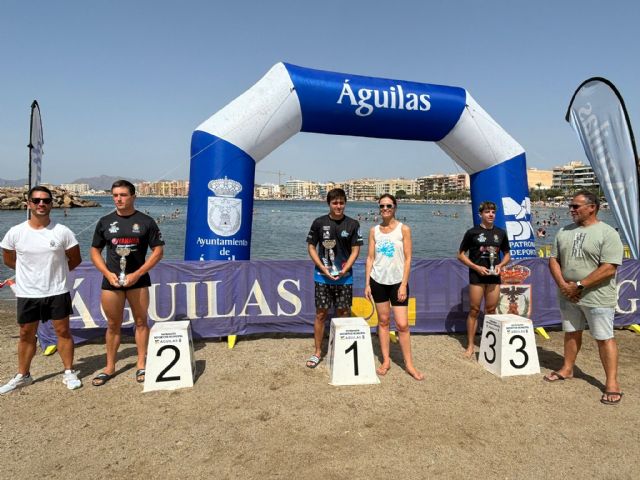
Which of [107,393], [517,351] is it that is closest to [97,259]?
[107,393]

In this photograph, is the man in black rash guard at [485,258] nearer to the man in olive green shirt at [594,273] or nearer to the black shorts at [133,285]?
the man in olive green shirt at [594,273]

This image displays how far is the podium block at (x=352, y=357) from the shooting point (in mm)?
3873

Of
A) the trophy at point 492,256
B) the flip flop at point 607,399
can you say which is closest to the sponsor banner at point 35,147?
the trophy at point 492,256

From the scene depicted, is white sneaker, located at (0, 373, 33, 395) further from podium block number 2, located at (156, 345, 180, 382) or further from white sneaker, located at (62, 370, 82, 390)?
podium block number 2, located at (156, 345, 180, 382)

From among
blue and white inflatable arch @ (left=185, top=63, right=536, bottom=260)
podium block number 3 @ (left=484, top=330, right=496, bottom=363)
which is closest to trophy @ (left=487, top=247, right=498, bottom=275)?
podium block number 3 @ (left=484, top=330, right=496, bottom=363)

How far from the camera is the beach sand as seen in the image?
8.35ft

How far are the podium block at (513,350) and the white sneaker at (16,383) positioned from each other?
15.9ft

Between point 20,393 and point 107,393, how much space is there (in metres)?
0.82

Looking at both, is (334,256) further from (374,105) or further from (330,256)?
(374,105)

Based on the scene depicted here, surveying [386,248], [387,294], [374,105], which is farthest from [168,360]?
[374,105]

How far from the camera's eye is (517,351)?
419 cm

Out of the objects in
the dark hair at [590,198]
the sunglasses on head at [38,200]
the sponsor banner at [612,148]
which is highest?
the sponsor banner at [612,148]

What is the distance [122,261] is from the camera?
12.4ft

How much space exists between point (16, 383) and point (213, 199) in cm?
309
